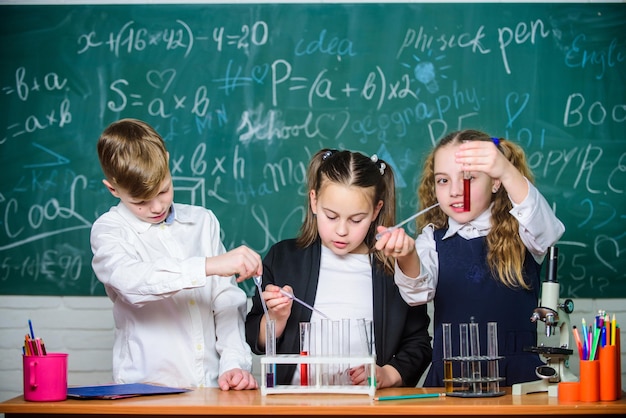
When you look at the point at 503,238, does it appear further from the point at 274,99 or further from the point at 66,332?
the point at 66,332

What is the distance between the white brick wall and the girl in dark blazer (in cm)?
158

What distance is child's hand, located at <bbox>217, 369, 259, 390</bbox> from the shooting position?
2.23 metres

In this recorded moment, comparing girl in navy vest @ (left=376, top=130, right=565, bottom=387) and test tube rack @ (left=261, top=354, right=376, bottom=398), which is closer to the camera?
test tube rack @ (left=261, top=354, right=376, bottom=398)

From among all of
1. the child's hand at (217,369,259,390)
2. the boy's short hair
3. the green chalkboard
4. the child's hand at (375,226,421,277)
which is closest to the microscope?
the child's hand at (375,226,421,277)

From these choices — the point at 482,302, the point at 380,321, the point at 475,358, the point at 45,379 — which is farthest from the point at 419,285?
the point at 45,379

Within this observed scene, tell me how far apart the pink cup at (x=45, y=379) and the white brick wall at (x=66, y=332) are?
198 cm

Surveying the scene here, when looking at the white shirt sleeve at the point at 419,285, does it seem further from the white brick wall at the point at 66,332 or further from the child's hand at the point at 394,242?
the white brick wall at the point at 66,332

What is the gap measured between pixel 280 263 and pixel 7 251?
185 cm

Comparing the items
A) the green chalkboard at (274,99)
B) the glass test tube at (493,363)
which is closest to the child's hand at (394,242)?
the glass test tube at (493,363)

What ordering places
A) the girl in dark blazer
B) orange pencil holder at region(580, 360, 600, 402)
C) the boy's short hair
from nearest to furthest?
orange pencil holder at region(580, 360, 600, 402) < the boy's short hair < the girl in dark blazer

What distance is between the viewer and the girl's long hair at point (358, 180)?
8.39ft

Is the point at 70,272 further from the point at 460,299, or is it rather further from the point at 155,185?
the point at 460,299

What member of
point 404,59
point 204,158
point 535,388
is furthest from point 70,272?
point 535,388

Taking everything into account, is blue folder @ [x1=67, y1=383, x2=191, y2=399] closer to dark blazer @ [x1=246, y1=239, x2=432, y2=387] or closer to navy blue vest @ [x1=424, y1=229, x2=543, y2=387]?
dark blazer @ [x1=246, y1=239, x2=432, y2=387]
